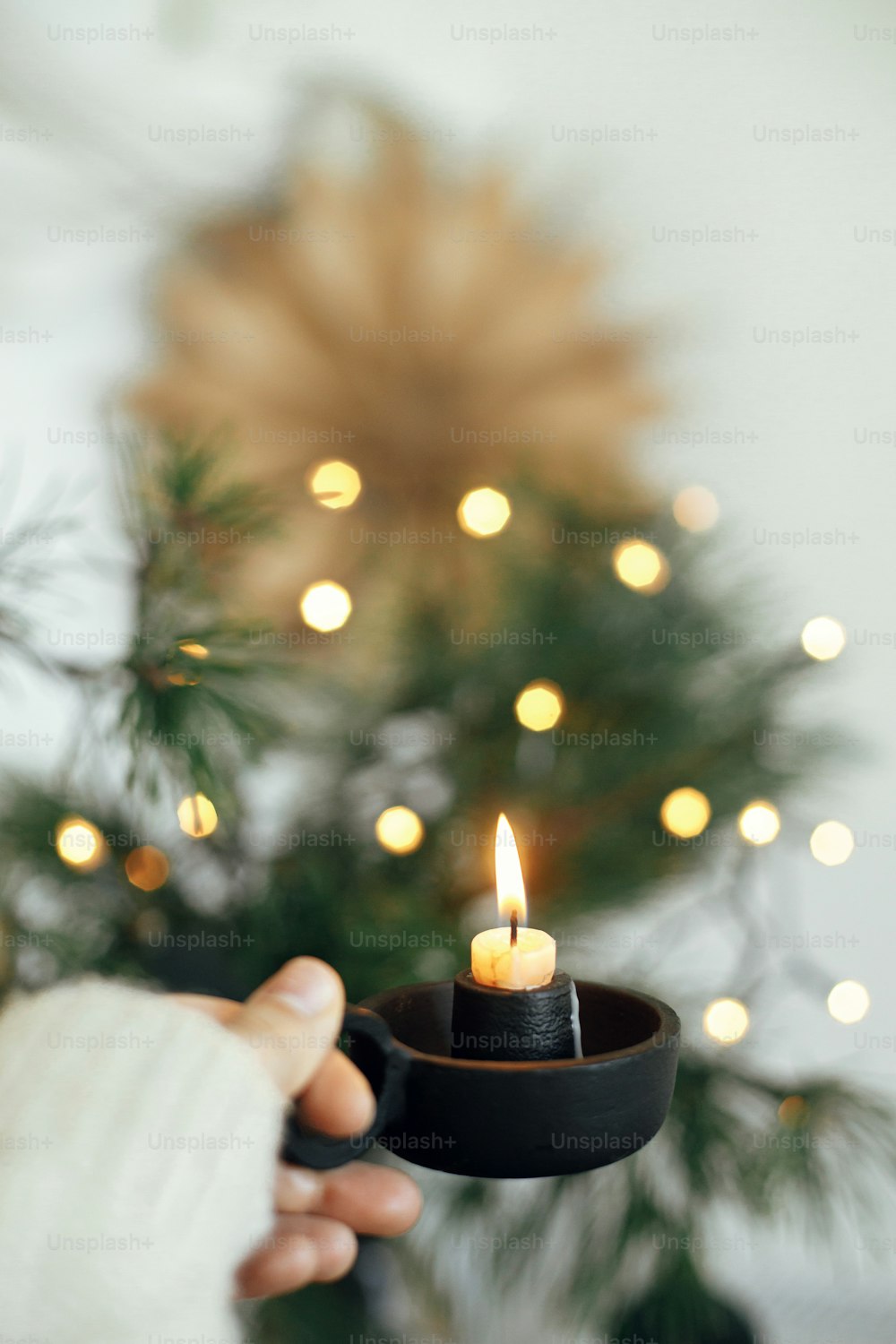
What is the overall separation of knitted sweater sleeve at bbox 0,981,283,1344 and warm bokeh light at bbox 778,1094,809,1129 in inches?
10.1

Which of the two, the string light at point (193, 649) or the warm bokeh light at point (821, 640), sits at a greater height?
the string light at point (193, 649)

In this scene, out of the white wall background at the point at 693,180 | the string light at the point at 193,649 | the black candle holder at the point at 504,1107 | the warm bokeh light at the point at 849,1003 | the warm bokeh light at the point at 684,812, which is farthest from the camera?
the white wall background at the point at 693,180

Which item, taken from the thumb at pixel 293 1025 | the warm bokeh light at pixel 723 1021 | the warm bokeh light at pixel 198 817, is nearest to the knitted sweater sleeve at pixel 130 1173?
the thumb at pixel 293 1025

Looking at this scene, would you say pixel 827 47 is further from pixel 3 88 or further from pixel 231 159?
pixel 3 88

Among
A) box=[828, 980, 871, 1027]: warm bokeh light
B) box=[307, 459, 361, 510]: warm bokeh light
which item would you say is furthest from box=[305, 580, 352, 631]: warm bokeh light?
box=[828, 980, 871, 1027]: warm bokeh light

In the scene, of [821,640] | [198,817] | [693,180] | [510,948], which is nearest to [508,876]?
[510,948]

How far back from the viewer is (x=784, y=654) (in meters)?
0.55

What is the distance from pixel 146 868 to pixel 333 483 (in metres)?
0.23

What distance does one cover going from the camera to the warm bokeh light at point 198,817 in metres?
0.43

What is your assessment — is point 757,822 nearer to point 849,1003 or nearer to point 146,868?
point 849,1003

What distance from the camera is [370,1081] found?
0.97 feet

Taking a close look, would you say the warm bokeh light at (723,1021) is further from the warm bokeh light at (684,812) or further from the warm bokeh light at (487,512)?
the warm bokeh light at (487,512)

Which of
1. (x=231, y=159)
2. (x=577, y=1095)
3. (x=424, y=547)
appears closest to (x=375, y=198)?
(x=231, y=159)

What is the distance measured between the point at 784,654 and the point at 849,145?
423mm
